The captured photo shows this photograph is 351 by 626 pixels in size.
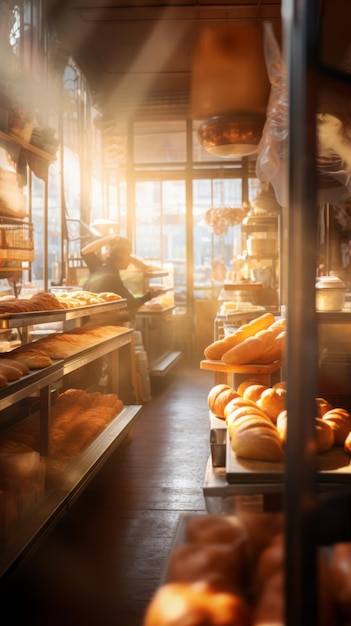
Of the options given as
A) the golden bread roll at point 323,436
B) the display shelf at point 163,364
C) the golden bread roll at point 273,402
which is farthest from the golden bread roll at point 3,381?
the display shelf at point 163,364

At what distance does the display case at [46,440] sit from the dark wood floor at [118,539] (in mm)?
181

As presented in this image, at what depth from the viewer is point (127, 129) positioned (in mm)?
10453

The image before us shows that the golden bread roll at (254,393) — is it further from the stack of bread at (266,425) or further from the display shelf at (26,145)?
the display shelf at (26,145)

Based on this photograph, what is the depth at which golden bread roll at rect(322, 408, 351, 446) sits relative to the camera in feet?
6.01

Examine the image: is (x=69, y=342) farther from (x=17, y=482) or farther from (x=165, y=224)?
(x=165, y=224)

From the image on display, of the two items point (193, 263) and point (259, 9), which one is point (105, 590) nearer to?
point (259, 9)

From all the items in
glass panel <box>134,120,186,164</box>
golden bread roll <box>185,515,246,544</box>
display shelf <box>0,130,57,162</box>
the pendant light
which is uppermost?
glass panel <box>134,120,186,164</box>

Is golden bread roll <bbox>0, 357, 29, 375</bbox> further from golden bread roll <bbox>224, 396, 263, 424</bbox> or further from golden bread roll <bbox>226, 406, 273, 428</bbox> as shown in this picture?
golden bread roll <bbox>226, 406, 273, 428</bbox>

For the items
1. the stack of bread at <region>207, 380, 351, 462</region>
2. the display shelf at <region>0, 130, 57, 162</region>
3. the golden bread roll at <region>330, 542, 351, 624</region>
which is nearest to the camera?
the golden bread roll at <region>330, 542, 351, 624</region>

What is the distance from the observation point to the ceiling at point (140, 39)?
22.4 feet

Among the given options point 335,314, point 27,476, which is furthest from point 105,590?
point 335,314

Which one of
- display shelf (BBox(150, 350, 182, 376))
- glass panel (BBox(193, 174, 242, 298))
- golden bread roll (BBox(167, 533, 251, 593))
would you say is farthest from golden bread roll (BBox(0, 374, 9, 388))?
glass panel (BBox(193, 174, 242, 298))

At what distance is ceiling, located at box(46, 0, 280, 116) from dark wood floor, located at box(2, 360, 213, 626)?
4.69m

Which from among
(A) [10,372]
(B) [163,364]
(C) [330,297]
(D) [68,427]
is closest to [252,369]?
(C) [330,297]
